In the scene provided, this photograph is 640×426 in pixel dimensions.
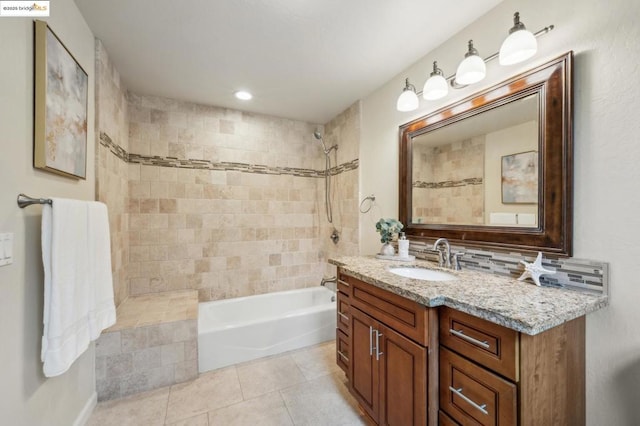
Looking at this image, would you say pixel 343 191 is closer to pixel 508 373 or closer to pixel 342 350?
pixel 342 350

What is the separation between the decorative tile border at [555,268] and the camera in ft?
3.53

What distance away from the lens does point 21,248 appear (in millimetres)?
1058

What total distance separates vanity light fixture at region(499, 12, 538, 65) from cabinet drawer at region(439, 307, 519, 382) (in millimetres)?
1244

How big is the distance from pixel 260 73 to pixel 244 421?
8.34 feet

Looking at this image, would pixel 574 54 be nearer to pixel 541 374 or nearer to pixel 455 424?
pixel 541 374

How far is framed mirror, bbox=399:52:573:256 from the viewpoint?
1.18m

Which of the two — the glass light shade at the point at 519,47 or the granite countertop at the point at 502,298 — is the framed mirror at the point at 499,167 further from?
the granite countertop at the point at 502,298

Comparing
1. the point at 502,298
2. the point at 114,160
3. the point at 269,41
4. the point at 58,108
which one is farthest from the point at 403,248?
the point at 114,160

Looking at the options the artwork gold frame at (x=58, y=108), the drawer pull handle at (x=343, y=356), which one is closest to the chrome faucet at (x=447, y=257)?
the drawer pull handle at (x=343, y=356)

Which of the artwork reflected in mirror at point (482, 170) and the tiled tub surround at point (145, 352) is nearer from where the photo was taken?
the artwork reflected in mirror at point (482, 170)

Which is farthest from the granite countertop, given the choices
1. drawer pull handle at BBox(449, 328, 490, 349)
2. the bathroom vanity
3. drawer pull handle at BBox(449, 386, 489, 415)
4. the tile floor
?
the tile floor

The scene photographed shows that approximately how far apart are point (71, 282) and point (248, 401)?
1.30m

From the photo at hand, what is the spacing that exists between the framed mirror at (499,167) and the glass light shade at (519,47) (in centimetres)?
10

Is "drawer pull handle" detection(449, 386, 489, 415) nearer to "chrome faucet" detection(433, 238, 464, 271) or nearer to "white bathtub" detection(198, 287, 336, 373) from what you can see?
"chrome faucet" detection(433, 238, 464, 271)
